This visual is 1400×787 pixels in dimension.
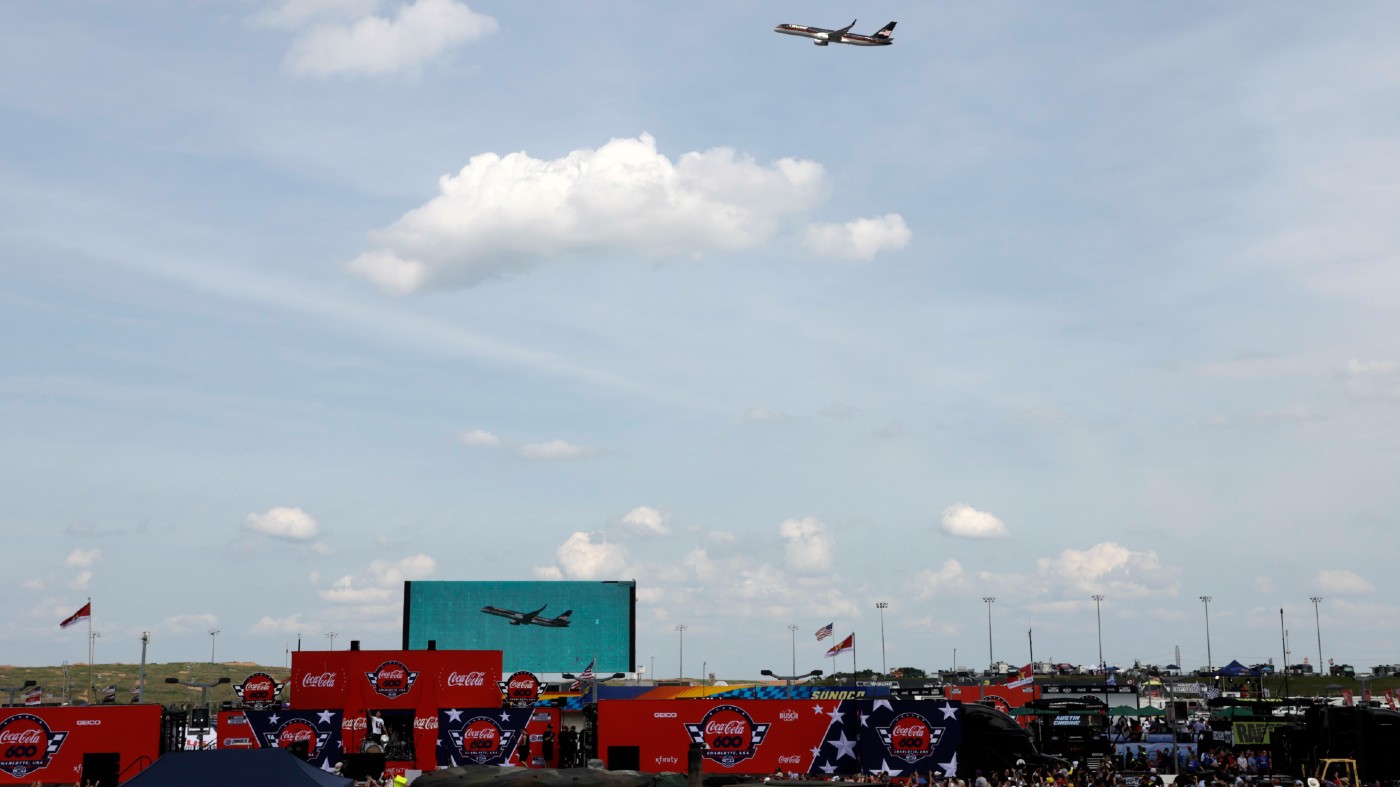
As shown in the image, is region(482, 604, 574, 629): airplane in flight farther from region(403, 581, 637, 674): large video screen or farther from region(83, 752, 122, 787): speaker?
region(83, 752, 122, 787): speaker

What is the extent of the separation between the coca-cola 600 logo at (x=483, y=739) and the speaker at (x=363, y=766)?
288 cm

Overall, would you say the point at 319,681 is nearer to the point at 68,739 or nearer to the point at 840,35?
the point at 68,739

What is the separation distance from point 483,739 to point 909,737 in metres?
12.3

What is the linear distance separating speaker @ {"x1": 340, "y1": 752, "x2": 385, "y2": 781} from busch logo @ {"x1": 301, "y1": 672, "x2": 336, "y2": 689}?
9.68 m

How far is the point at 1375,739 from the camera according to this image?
106 ft

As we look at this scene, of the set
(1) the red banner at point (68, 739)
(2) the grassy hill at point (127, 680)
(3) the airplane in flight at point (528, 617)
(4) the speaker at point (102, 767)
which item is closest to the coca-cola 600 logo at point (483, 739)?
(1) the red banner at point (68, 739)

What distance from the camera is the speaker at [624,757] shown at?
32.9 metres

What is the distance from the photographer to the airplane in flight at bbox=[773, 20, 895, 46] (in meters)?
67.4

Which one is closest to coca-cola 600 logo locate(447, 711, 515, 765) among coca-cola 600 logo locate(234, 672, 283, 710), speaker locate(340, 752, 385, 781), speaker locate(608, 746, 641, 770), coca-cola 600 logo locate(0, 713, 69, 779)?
speaker locate(340, 752, 385, 781)

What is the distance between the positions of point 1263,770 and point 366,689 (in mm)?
33123

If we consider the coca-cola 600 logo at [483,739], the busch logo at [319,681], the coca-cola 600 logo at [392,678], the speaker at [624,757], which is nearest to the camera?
the speaker at [624,757]

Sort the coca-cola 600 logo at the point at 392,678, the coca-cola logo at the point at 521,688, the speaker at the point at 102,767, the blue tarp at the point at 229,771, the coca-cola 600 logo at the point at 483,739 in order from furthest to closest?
the coca-cola logo at the point at 521,688, the coca-cola 600 logo at the point at 392,678, the coca-cola 600 logo at the point at 483,739, the speaker at the point at 102,767, the blue tarp at the point at 229,771

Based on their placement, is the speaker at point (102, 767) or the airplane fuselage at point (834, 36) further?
the airplane fuselage at point (834, 36)

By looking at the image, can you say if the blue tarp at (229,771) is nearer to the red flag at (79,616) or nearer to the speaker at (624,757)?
the speaker at (624,757)
